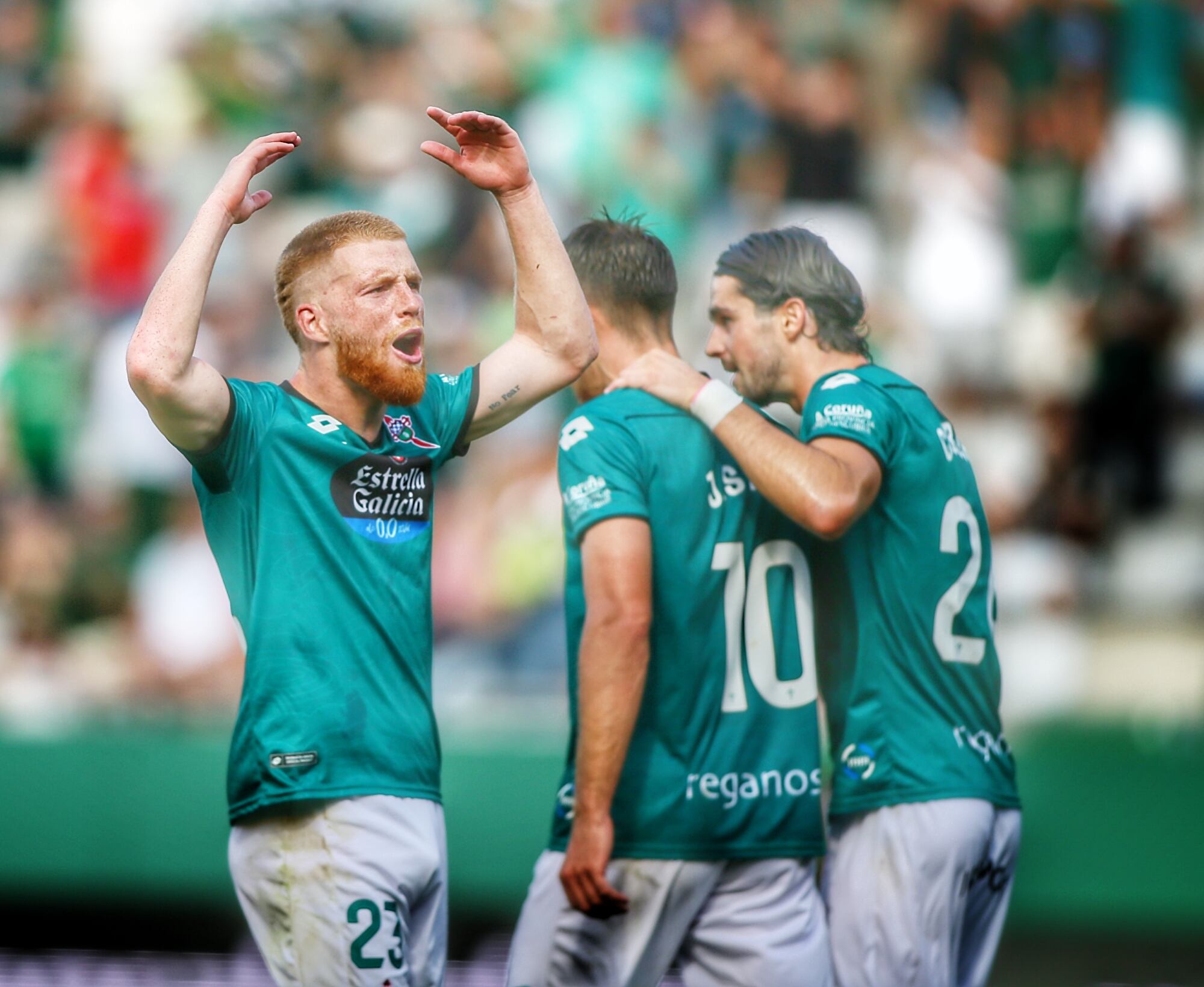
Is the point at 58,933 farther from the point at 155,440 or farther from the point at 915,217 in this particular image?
the point at 915,217

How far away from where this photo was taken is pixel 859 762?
429 centimetres

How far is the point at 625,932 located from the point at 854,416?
1.40 metres

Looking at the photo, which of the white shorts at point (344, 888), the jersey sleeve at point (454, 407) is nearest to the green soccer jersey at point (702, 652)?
the jersey sleeve at point (454, 407)

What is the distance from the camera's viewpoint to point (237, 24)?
486 inches

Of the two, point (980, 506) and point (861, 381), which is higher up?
point (861, 381)

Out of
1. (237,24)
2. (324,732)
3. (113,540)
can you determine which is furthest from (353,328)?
(237,24)

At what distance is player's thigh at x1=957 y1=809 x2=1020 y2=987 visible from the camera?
436 centimetres

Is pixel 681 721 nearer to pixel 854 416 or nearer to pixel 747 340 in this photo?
pixel 854 416

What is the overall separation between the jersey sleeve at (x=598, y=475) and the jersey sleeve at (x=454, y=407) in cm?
25

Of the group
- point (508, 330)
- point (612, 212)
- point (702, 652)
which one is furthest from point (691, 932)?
point (508, 330)

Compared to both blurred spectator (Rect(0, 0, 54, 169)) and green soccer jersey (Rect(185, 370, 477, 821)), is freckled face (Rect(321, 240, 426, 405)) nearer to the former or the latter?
green soccer jersey (Rect(185, 370, 477, 821))

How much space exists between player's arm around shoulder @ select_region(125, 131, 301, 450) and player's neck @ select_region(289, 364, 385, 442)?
30 cm

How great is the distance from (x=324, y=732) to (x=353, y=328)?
36.9 inches

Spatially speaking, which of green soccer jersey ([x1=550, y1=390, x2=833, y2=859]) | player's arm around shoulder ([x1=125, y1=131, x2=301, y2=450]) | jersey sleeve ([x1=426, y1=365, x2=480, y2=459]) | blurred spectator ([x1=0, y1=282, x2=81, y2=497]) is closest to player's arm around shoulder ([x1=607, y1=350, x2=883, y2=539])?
green soccer jersey ([x1=550, y1=390, x2=833, y2=859])
